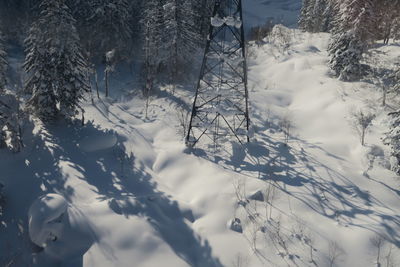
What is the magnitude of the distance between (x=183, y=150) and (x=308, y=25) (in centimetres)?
4378

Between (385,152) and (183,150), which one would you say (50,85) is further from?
(385,152)

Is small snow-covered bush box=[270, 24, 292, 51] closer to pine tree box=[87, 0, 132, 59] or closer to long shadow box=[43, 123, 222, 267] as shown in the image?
pine tree box=[87, 0, 132, 59]

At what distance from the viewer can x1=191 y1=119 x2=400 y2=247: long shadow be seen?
9.59m

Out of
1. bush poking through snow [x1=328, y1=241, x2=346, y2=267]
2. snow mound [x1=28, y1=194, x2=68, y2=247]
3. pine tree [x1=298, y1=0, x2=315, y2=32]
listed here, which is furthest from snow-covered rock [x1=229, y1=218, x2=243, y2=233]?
pine tree [x1=298, y1=0, x2=315, y2=32]

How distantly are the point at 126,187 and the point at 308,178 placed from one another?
24.5ft

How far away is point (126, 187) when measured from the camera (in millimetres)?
12867

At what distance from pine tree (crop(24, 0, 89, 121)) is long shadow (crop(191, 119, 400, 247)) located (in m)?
8.52

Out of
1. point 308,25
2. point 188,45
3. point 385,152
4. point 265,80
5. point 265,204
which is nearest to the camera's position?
point 265,204

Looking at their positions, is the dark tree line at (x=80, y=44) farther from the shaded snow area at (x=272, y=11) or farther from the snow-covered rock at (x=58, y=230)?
the shaded snow area at (x=272, y=11)

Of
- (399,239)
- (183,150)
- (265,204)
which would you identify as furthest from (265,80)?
(399,239)

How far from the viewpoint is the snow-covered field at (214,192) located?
30.1 feet

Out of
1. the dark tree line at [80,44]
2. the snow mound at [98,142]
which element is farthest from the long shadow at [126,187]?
the dark tree line at [80,44]

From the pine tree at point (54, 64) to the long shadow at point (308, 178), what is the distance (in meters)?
8.52

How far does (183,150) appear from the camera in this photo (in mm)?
14414
